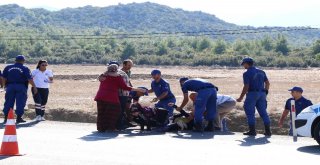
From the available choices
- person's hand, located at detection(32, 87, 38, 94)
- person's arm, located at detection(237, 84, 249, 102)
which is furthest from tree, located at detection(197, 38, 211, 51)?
person's arm, located at detection(237, 84, 249, 102)

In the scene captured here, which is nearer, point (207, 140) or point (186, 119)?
point (207, 140)

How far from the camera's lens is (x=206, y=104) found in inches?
619

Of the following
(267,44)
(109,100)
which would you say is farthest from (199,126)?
(267,44)

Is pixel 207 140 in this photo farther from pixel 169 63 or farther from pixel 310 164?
pixel 169 63

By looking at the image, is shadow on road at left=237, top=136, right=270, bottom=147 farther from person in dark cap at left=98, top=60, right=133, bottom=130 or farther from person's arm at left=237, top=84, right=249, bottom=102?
person in dark cap at left=98, top=60, right=133, bottom=130

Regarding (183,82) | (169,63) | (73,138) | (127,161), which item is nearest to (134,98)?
(183,82)

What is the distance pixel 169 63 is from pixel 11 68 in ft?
232

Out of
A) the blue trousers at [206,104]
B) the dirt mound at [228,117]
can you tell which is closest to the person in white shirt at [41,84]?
the dirt mound at [228,117]

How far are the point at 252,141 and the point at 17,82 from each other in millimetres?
6609

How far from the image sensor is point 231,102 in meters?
16.2

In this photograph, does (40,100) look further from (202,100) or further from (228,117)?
(228,117)

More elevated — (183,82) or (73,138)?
(183,82)

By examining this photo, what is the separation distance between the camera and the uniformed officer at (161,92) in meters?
16.5

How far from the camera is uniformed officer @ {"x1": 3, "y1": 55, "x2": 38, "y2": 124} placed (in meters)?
17.5
